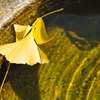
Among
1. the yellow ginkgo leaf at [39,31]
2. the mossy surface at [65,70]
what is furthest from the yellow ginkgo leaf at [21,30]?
the mossy surface at [65,70]

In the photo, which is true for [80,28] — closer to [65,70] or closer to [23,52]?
[65,70]

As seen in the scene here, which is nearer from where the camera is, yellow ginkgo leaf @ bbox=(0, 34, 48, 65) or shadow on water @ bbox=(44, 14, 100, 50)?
yellow ginkgo leaf @ bbox=(0, 34, 48, 65)

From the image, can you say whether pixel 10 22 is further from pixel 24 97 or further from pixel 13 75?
pixel 24 97

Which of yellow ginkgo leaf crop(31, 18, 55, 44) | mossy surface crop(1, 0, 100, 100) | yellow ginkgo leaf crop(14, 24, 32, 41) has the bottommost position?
mossy surface crop(1, 0, 100, 100)

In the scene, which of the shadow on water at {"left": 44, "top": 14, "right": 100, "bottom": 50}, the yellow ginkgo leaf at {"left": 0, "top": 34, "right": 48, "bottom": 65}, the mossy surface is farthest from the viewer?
the shadow on water at {"left": 44, "top": 14, "right": 100, "bottom": 50}

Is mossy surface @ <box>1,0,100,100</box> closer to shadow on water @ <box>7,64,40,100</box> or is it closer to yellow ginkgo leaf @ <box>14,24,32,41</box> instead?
shadow on water @ <box>7,64,40,100</box>

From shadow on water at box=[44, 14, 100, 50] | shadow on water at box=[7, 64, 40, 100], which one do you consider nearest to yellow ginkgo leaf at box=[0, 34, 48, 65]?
shadow on water at box=[7, 64, 40, 100]
